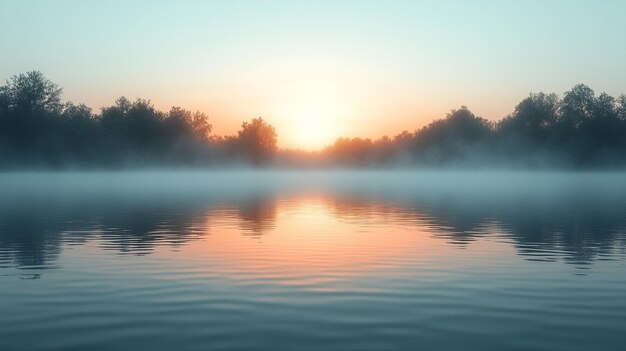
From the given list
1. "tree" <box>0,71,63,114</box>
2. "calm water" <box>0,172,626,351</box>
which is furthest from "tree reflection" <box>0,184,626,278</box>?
"tree" <box>0,71,63,114</box>

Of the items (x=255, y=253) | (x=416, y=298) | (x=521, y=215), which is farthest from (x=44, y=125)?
(x=416, y=298)

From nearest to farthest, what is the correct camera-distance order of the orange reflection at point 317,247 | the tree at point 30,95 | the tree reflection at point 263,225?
the orange reflection at point 317,247 < the tree reflection at point 263,225 < the tree at point 30,95

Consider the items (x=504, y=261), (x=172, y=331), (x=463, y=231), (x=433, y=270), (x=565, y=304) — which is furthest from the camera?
(x=463, y=231)

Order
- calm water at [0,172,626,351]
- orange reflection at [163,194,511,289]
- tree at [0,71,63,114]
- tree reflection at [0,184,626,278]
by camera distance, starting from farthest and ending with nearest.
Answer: tree at [0,71,63,114] < tree reflection at [0,184,626,278] < orange reflection at [163,194,511,289] < calm water at [0,172,626,351]

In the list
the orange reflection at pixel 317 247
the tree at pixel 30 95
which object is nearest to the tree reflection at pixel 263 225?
the orange reflection at pixel 317 247

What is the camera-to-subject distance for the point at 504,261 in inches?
1098

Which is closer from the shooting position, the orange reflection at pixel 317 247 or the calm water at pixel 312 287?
the calm water at pixel 312 287

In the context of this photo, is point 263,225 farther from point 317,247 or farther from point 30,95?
point 30,95

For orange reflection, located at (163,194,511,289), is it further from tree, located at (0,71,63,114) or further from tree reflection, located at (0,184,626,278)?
tree, located at (0,71,63,114)

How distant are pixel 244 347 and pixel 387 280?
948 centimetres

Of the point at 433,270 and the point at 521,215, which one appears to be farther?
the point at 521,215

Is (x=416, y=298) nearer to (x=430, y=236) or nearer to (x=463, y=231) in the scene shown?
(x=430, y=236)

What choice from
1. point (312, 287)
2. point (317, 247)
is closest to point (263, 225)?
point (317, 247)

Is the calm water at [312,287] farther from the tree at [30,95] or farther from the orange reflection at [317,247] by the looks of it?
the tree at [30,95]
